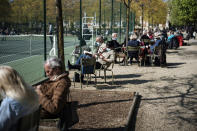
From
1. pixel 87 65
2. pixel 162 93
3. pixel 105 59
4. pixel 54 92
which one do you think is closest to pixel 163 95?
pixel 162 93

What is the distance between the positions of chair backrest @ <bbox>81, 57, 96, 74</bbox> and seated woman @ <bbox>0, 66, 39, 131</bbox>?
5.94 meters

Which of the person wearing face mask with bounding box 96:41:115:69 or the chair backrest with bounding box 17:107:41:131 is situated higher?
the person wearing face mask with bounding box 96:41:115:69

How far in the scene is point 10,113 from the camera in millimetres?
3037

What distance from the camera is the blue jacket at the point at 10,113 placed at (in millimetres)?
3010

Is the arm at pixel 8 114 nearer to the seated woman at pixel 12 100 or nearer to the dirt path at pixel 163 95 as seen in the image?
the seated woman at pixel 12 100

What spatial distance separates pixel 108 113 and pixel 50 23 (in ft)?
18.1

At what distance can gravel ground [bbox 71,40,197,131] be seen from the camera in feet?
20.9

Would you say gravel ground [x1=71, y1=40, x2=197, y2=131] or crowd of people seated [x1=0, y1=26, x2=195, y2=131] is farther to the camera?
gravel ground [x1=71, y1=40, x2=197, y2=131]

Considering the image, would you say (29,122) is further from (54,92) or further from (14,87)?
(54,92)

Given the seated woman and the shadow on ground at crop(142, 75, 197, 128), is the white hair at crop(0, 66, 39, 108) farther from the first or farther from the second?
the shadow on ground at crop(142, 75, 197, 128)

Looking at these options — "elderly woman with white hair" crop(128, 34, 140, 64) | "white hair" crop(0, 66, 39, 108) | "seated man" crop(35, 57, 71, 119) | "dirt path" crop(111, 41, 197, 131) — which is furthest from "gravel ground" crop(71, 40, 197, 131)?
"white hair" crop(0, 66, 39, 108)

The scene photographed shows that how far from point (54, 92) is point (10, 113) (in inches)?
55.1

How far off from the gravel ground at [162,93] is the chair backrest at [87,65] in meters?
0.51

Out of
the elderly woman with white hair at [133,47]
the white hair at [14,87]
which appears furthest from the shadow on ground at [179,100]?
the white hair at [14,87]
